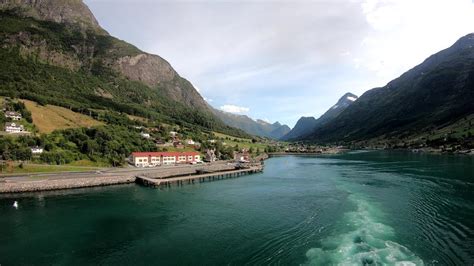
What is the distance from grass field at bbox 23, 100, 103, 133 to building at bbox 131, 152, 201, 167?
36.6 meters

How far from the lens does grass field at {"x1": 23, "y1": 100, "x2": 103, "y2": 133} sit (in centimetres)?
12264

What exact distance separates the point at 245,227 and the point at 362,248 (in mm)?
15691

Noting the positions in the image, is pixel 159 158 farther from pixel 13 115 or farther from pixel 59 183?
pixel 13 115

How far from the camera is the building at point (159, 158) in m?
111

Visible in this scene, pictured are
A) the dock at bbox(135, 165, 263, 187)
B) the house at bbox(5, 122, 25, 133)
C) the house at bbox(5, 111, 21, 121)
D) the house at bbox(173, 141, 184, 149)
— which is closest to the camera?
the dock at bbox(135, 165, 263, 187)

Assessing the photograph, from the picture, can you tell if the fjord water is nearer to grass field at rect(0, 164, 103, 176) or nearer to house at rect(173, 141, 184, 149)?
grass field at rect(0, 164, 103, 176)

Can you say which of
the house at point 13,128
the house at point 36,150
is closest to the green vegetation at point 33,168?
the house at point 36,150

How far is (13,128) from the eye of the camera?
105750 mm

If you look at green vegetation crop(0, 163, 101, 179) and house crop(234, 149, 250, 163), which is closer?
green vegetation crop(0, 163, 101, 179)

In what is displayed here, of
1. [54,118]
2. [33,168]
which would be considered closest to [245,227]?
[33,168]

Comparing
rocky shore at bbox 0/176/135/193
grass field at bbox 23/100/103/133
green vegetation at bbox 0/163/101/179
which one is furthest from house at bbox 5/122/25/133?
rocky shore at bbox 0/176/135/193

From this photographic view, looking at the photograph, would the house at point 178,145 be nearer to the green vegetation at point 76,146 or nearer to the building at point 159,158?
the building at point 159,158

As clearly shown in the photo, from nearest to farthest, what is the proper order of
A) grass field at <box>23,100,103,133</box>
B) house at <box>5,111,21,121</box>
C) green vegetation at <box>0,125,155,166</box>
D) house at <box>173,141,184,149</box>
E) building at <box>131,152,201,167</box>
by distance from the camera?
1. green vegetation at <box>0,125,155,166</box>
2. building at <box>131,152,201,167</box>
3. house at <box>5,111,21,121</box>
4. grass field at <box>23,100,103,133</box>
5. house at <box>173,141,184,149</box>

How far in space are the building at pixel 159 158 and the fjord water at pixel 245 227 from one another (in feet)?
126
